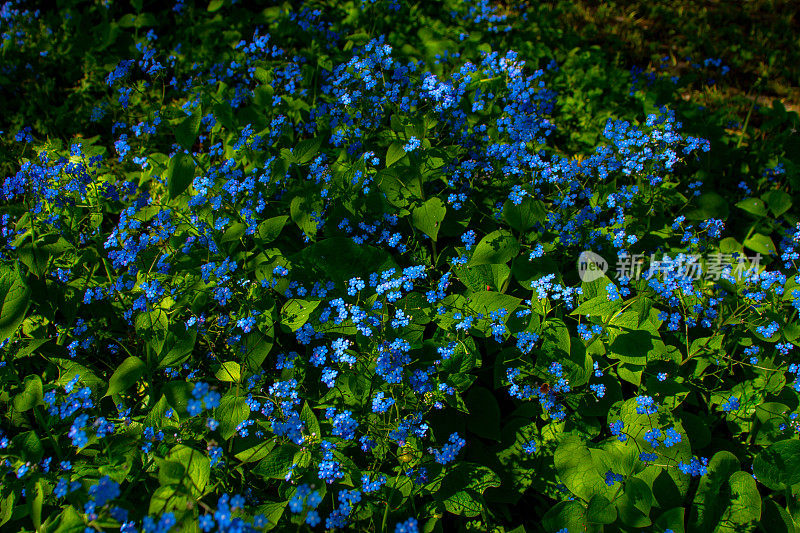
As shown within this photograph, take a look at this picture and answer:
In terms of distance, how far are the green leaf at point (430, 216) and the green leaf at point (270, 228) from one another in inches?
33.0

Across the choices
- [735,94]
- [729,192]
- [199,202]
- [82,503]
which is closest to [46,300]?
[199,202]

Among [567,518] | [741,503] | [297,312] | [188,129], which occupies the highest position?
[188,129]

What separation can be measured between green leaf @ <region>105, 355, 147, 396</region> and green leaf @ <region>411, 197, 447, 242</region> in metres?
1.77

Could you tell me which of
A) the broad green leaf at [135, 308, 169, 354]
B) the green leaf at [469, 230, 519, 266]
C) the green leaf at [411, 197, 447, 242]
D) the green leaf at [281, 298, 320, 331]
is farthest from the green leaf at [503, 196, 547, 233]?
the broad green leaf at [135, 308, 169, 354]

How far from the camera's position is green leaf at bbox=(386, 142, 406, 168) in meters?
3.40

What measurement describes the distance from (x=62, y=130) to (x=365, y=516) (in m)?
4.77

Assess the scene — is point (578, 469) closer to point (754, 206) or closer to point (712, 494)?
point (712, 494)

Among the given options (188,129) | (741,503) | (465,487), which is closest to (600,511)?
(465,487)

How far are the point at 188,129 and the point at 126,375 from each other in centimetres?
194

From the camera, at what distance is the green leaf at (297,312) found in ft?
9.62

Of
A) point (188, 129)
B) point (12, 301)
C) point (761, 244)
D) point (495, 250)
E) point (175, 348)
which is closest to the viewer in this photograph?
point (175, 348)

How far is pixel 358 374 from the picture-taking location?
2711 mm

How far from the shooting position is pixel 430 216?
3.28 m

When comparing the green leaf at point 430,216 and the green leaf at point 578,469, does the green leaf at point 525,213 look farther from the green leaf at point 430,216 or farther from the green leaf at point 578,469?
the green leaf at point 578,469
